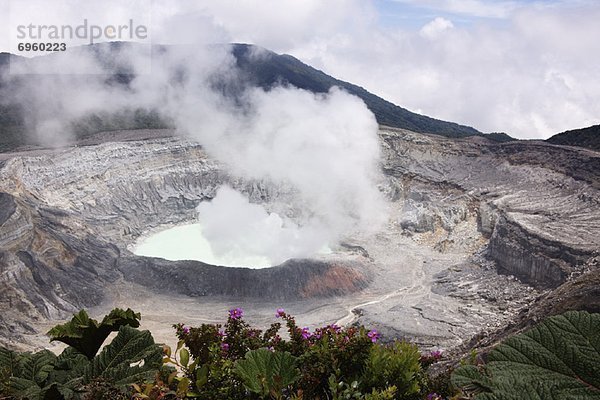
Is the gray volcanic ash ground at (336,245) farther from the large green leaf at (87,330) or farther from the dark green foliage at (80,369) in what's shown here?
the dark green foliage at (80,369)

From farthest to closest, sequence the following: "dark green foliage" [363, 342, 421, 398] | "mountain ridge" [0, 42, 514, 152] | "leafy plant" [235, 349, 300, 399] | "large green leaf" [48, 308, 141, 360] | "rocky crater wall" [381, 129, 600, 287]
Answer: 1. "mountain ridge" [0, 42, 514, 152]
2. "rocky crater wall" [381, 129, 600, 287]
3. "large green leaf" [48, 308, 141, 360]
4. "dark green foliage" [363, 342, 421, 398]
5. "leafy plant" [235, 349, 300, 399]

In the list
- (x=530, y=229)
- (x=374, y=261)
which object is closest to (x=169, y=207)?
(x=374, y=261)

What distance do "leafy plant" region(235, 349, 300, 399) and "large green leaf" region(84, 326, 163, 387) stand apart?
2.40ft

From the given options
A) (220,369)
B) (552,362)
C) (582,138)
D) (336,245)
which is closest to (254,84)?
(336,245)

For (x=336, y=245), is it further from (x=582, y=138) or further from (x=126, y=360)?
(x=126, y=360)

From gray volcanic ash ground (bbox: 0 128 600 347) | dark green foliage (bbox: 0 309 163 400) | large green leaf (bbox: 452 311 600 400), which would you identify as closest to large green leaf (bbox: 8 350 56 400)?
dark green foliage (bbox: 0 309 163 400)

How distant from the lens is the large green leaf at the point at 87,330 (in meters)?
4.25

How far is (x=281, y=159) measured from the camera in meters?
61.3

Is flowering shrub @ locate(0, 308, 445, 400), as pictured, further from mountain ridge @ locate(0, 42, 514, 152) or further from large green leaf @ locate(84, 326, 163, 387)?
mountain ridge @ locate(0, 42, 514, 152)

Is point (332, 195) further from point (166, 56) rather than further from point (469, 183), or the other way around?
point (166, 56)

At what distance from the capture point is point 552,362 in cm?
271

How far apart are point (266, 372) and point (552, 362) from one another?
1.77m

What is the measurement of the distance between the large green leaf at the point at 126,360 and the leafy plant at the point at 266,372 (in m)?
0.73

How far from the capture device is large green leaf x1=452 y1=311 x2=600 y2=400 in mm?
2504
